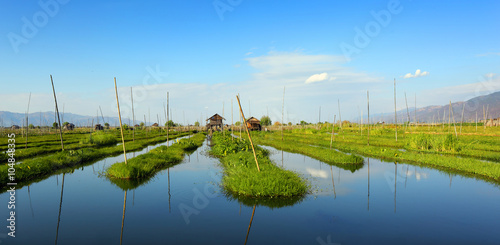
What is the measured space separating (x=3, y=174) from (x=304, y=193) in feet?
48.2

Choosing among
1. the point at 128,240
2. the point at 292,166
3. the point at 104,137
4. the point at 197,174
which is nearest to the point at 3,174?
the point at 197,174

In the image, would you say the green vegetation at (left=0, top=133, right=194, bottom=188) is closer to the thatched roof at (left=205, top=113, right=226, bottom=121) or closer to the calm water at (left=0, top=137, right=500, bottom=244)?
the calm water at (left=0, top=137, right=500, bottom=244)

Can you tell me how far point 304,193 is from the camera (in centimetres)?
1220

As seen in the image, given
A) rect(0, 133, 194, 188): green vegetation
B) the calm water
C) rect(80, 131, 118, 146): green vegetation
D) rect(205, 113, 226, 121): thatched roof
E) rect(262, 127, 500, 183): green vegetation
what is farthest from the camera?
rect(205, 113, 226, 121): thatched roof

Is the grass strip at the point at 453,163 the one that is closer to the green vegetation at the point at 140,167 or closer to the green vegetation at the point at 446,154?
the green vegetation at the point at 446,154

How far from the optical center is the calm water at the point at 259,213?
7859mm

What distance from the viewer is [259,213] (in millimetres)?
9844

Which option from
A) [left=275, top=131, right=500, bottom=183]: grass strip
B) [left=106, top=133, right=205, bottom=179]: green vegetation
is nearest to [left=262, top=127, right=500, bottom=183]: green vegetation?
[left=275, top=131, right=500, bottom=183]: grass strip

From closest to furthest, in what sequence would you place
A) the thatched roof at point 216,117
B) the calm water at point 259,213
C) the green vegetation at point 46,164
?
the calm water at point 259,213 → the green vegetation at point 46,164 → the thatched roof at point 216,117

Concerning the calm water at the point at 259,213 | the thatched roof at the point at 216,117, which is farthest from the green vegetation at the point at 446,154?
the thatched roof at the point at 216,117

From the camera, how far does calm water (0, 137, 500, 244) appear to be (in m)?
7.86

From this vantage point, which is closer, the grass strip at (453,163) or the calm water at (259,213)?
the calm water at (259,213)

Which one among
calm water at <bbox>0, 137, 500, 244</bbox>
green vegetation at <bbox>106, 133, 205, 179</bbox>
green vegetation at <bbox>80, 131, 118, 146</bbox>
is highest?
green vegetation at <bbox>80, 131, 118, 146</bbox>

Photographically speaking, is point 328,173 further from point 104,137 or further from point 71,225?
point 104,137
